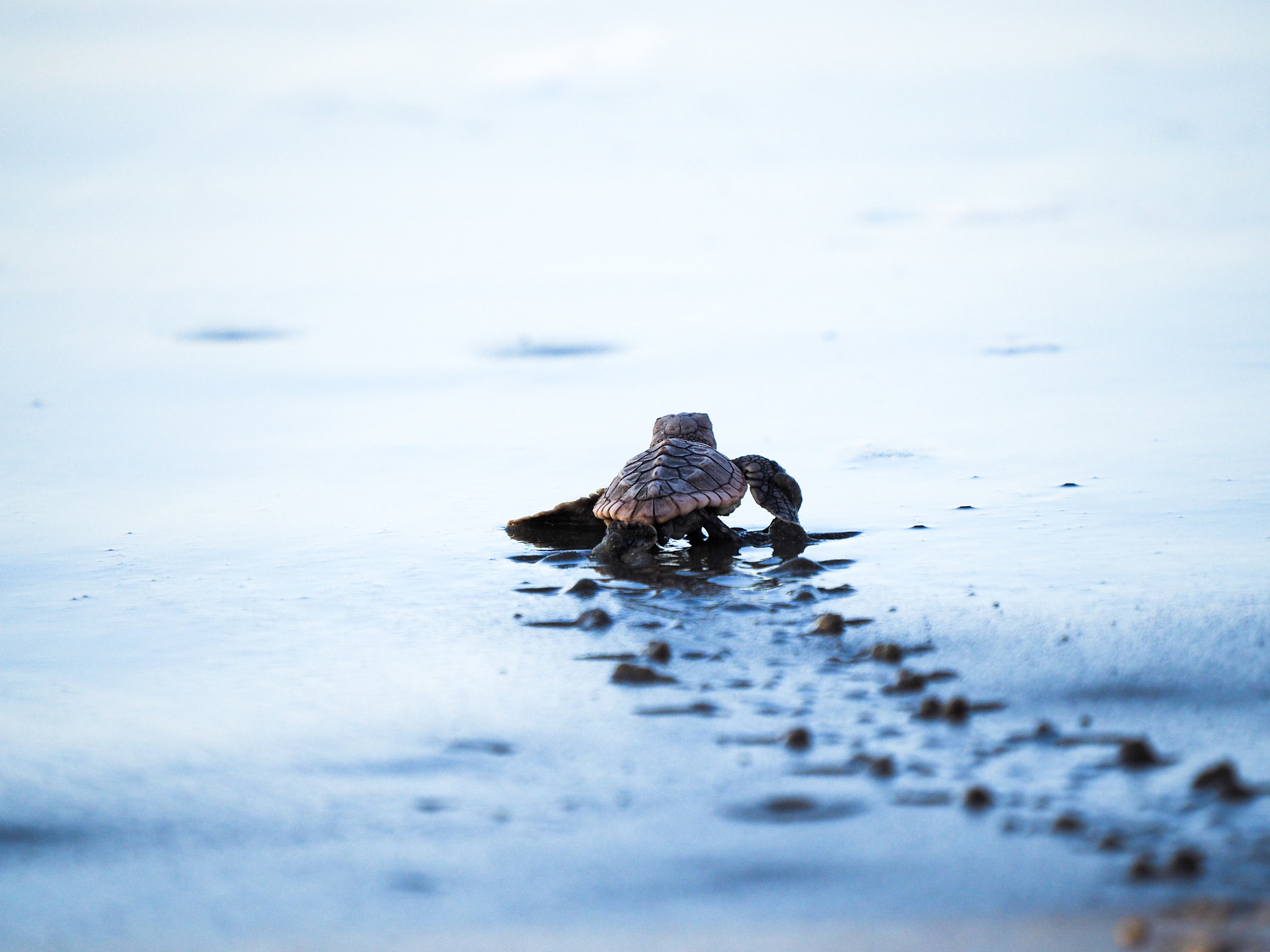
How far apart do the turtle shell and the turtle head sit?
1.87 ft

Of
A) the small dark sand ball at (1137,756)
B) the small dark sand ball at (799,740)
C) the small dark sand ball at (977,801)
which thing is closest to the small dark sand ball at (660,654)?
the small dark sand ball at (799,740)

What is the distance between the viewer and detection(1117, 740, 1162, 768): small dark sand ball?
330cm

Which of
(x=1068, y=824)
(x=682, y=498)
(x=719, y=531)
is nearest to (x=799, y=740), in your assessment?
(x=1068, y=824)

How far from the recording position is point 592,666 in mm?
4500

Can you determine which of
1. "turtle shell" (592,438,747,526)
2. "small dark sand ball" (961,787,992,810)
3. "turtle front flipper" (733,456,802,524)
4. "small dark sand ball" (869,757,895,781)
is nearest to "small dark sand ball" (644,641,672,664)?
"small dark sand ball" (869,757,895,781)

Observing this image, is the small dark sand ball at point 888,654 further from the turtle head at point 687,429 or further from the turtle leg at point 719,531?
the turtle head at point 687,429

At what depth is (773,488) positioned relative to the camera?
6867 millimetres

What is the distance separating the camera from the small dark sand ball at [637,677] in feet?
14.0

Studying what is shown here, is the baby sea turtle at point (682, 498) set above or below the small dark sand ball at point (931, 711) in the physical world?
above

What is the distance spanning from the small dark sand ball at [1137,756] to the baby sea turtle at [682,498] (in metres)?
3.27

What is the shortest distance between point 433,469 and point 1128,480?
484cm

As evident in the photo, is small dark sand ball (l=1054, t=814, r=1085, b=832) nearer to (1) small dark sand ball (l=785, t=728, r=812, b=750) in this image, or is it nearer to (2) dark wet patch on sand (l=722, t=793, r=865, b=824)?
(2) dark wet patch on sand (l=722, t=793, r=865, b=824)

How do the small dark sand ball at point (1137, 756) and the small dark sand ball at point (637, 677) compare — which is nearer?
the small dark sand ball at point (1137, 756)

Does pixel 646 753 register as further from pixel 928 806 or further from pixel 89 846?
pixel 89 846
